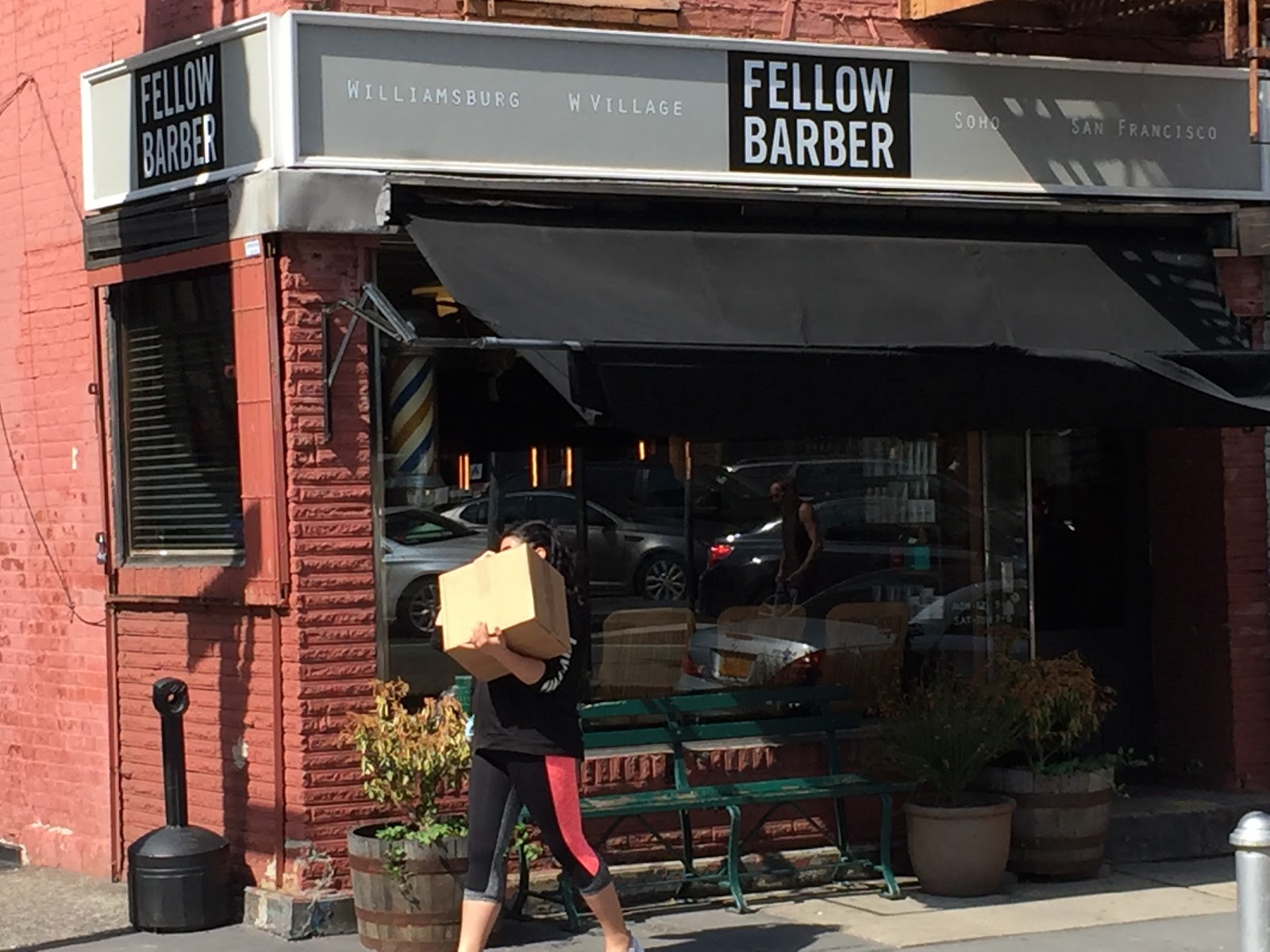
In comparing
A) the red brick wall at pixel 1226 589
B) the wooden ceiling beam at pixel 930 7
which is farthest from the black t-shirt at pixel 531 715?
the red brick wall at pixel 1226 589

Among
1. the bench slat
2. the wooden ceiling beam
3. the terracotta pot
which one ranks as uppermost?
the wooden ceiling beam

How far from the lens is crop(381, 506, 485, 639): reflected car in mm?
9180

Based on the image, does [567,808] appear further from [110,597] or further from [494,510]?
[110,597]

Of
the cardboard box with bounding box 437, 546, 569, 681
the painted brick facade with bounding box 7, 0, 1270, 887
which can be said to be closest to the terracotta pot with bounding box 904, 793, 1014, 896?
the painted brick facade with bounding box 7, 0, 1270, 887

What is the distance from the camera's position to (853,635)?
10570 millimetres

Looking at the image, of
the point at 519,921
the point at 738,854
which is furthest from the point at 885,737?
the point at 519,921

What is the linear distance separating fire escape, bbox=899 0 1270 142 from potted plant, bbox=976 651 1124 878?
2761 millimetres

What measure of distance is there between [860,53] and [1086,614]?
3.51 m

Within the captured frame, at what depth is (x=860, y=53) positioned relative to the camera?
32.8 ft

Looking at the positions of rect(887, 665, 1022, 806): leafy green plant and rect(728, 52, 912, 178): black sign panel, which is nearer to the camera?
rect(887, 665, 1022, 806): leafy green plant

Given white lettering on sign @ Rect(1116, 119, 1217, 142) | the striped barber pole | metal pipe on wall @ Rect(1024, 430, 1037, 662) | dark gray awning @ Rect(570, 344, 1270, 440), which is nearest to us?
dark gray awning @ Rect(570, 344, 1270, 440)

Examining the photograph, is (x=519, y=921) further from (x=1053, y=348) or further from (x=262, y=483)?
(x=1053, y=348)

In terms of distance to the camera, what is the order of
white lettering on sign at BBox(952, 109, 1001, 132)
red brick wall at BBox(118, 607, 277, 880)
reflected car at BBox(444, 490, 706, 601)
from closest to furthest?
red brick wall at BBox(118, 607, 277, 880), reflected car at BBox(444, 490, 706, 601), white lettering on sign at BBox(952, 109, 1001, 132)

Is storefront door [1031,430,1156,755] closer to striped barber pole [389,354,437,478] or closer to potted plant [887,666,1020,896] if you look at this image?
potted plant [887,666,1020,896]
